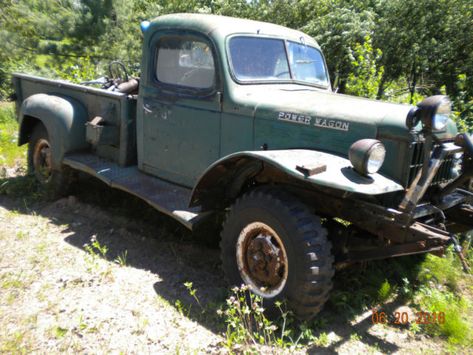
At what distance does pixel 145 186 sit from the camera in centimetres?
396

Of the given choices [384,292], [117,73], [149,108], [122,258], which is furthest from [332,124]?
[117,73]

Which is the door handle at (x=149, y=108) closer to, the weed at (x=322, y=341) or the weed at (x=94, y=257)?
the weed at (x=94, y=257)

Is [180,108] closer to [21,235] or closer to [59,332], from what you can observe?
[21,235]

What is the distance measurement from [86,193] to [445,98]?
4019 millimetres

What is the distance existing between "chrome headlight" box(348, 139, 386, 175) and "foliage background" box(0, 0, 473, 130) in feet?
12.4

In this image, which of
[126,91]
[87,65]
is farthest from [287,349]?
[87,65]

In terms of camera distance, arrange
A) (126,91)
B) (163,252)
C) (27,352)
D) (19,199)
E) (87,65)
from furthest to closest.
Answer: (87,65), (19,199), (126,91), (163,252), (27,352)

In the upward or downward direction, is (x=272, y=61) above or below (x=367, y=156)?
above

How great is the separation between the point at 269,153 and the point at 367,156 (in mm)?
613

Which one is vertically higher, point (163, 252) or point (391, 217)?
point (391, 217)

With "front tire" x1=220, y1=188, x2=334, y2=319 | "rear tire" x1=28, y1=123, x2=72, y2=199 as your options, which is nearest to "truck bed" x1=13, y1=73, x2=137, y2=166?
"rear tire" x1=28, y1=123, x2=72, y2=199

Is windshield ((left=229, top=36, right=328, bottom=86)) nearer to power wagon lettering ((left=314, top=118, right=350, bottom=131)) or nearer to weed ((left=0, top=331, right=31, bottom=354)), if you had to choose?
power wagon lettering ((left=314, top=118, right=350, bottom=131))

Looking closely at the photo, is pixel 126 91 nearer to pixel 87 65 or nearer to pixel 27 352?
pixel 27 352

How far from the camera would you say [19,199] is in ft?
16.7
